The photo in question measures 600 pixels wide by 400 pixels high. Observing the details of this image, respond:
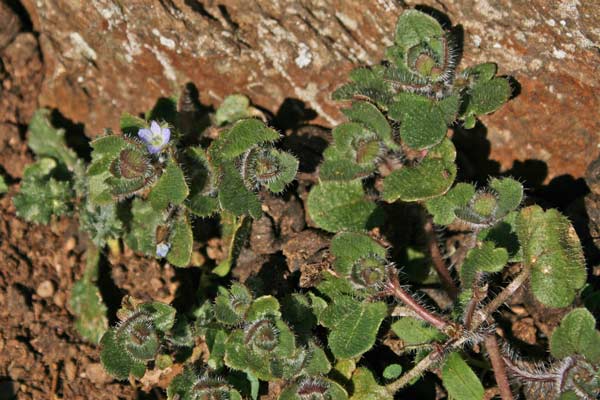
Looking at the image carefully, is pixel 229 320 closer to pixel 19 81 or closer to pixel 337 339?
pixel 337 339

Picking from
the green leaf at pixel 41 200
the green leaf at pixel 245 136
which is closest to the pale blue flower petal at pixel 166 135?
the green leaf at pixel 245 136

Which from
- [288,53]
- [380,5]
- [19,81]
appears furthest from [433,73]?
[19,81]

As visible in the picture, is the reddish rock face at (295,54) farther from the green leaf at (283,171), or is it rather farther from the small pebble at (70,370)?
the small pebble at (70,370)

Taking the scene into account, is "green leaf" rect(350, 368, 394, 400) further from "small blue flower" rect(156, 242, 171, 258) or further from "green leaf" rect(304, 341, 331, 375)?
"small blue flower" rect(156, 242, 171, 258)

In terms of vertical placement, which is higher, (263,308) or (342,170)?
(342,170)

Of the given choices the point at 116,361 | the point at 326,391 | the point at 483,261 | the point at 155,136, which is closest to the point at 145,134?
the point at 155,136

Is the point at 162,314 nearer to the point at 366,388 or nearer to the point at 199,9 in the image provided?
the point at 366,388
